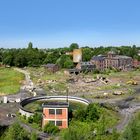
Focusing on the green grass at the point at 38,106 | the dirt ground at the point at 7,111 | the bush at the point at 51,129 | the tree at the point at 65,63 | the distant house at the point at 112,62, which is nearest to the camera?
the bush at the point at 51,129

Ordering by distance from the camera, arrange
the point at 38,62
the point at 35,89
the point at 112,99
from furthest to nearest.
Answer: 1. the point at 38,62
2. the point at 35,89
3. the point at 112,99

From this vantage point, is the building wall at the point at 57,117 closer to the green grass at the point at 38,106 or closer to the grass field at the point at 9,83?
the green grass at the point at 38,106

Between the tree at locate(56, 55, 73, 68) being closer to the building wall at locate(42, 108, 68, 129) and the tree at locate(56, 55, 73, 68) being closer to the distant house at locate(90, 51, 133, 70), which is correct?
the distant house at locate(90, 51, 133, 70)

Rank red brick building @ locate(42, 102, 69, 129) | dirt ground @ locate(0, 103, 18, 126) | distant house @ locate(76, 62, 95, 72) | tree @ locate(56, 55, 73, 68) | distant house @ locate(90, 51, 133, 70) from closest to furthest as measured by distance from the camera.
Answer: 1. red brick building @ locate(42, 102, 69, 129)
2. dirt ground @ locate(0, 103, 18, 126)
3. distant house @ locate(76, 62, 95, 72)
4. distant house @ locate(90, 51, 133, 70)
5. tree @ locate(56, 55, 73, 68)

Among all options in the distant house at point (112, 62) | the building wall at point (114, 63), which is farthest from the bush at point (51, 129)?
the building wall at point (114, 63)

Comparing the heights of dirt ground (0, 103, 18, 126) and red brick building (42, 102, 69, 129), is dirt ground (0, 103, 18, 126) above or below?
below

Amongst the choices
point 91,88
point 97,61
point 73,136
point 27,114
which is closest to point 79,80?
point 91,88

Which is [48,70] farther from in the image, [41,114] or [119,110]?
[41,114]

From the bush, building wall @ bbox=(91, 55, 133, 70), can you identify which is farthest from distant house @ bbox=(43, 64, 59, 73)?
the bush
